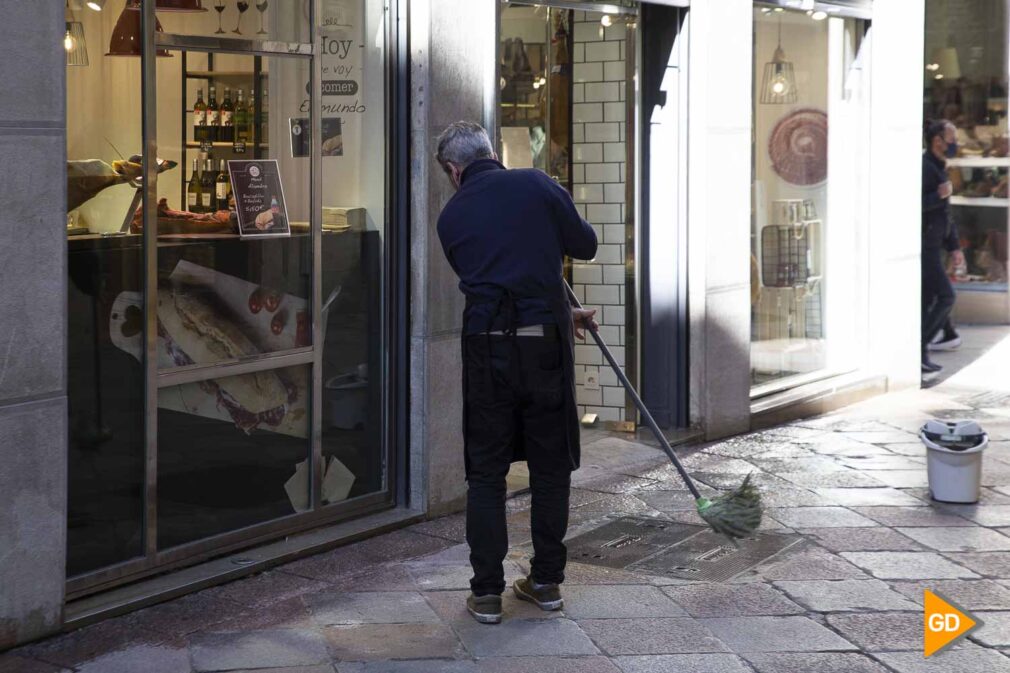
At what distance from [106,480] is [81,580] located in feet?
1.26

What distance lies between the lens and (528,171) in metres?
5.21

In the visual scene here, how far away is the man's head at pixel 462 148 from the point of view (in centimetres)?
525

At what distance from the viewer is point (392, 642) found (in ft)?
16.4

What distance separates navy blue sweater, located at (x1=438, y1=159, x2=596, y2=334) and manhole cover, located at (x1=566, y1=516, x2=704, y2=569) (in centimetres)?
136

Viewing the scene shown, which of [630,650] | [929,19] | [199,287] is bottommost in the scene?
[630,650]

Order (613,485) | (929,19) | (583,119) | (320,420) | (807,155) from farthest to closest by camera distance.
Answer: (929,19), (807,155), (583,119), (613,485), (320,420)

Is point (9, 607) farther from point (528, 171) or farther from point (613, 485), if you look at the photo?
point (613, 485)

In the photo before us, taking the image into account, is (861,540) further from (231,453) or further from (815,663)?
(231,453)

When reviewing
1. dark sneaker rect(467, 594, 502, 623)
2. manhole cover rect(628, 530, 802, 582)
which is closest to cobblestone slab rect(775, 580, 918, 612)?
manhole cover rect(628, 530, 802, 582)

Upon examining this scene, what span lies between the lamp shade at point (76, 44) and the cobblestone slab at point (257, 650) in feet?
6.87

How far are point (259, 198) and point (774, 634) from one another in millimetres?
2717

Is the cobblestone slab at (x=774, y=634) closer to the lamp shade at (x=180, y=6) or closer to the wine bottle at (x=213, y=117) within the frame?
the wine bottle at (x=213, y=117)

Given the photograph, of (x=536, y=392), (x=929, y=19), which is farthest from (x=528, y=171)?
(x=929, y=19)

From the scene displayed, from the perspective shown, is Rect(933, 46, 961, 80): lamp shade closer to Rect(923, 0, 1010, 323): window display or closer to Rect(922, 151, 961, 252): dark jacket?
Rect(923, 0, 1010, 323): window display
